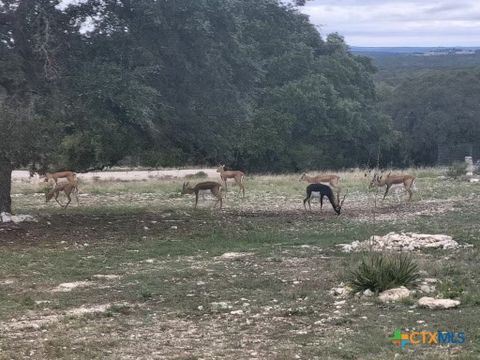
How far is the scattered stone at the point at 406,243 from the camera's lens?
1127 cm

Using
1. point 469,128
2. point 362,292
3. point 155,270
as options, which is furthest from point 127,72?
point 469,128

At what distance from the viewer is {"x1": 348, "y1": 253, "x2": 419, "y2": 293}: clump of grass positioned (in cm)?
812

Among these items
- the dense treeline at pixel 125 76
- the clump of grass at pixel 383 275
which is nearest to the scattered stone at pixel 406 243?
the dense treeline at pixel 125 76

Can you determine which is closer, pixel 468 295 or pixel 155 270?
pixel 468 295

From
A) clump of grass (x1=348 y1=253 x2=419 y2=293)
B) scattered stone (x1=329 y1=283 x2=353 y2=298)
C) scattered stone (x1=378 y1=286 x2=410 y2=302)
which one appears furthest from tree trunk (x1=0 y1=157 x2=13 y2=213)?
scattered stone (x1=378 y1=286 x2=410 y2=302)

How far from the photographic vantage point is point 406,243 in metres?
11.5

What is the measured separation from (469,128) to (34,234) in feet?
129

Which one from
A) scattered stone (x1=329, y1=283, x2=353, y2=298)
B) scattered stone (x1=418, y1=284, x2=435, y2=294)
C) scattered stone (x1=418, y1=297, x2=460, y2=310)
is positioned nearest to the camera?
scattered stone (x1=418, y1=297, x2=460, y2=310)

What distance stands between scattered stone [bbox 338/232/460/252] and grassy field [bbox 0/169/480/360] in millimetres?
305

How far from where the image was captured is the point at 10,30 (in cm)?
1321

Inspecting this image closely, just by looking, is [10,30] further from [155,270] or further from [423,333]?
[423,333]

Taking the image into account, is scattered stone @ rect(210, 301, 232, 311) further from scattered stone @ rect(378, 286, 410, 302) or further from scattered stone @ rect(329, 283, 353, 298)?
scattered stone @ rect(378, 286, 410, 302)

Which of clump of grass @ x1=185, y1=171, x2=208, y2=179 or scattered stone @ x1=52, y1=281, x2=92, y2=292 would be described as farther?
clump of grass @ x1=185, y1=171, x2=208, y2=179

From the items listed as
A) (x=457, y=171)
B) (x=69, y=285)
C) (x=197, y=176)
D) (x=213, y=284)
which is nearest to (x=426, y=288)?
(x=213, y=284)
